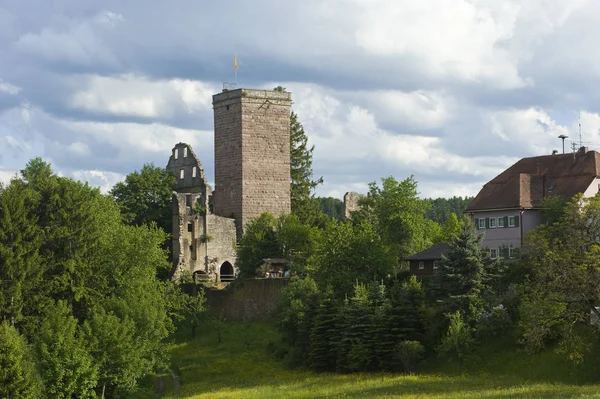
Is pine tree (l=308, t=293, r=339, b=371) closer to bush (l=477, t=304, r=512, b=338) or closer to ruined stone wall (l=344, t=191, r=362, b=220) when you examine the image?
bush (l=477, t=304, r=512, b=338)

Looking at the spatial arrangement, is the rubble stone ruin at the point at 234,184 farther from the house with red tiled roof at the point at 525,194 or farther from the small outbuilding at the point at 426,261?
the house with red tiled roof at the point at 525,194

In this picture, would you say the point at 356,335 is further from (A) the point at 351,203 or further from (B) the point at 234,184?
(A) the point at 351,203

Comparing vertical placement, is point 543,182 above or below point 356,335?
above

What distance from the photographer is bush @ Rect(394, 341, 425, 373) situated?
50.6 meters

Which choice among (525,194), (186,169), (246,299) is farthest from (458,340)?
(186,169)

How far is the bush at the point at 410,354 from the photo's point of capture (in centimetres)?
5062

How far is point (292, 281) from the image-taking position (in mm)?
61062

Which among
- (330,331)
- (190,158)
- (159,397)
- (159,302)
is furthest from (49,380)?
(190,158)

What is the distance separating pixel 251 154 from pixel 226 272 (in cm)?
914

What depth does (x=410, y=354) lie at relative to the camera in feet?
166

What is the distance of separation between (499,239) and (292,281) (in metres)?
12.8

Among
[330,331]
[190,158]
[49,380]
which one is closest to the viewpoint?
[49,380]

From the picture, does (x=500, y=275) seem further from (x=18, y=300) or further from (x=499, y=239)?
(x=18, y=300)

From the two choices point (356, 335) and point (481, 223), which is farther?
point (481, 223)
